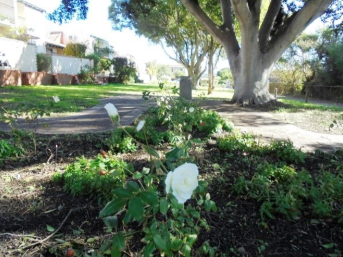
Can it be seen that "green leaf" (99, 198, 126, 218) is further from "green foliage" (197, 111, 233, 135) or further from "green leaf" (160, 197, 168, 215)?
"green foliage" (197, 111, 233, 135)

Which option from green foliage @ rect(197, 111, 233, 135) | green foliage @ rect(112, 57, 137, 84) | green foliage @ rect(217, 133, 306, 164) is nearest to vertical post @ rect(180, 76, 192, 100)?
green foliage @ rect(197, 111, 233, 135)

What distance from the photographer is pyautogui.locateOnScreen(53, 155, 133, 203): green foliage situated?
8.04 feet

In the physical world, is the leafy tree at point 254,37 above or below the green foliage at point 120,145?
above

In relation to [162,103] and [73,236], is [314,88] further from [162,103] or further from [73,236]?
[73,236]

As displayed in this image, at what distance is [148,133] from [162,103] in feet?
3.26

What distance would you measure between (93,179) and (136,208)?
163 cm

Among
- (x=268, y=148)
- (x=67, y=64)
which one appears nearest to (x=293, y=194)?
(x=268, y=148)

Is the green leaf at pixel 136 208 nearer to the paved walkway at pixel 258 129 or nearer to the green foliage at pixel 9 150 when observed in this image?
the green foliage at pixel 9 150

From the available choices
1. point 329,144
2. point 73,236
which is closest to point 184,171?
point 73,236

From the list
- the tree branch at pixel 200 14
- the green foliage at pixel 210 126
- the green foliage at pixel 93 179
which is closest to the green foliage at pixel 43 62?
the tree branch at pixel 200 14

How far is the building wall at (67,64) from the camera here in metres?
24.7

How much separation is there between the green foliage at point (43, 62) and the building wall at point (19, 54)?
1198 millimetres

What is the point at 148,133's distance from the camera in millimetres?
4168

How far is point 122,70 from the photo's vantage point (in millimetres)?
34625
